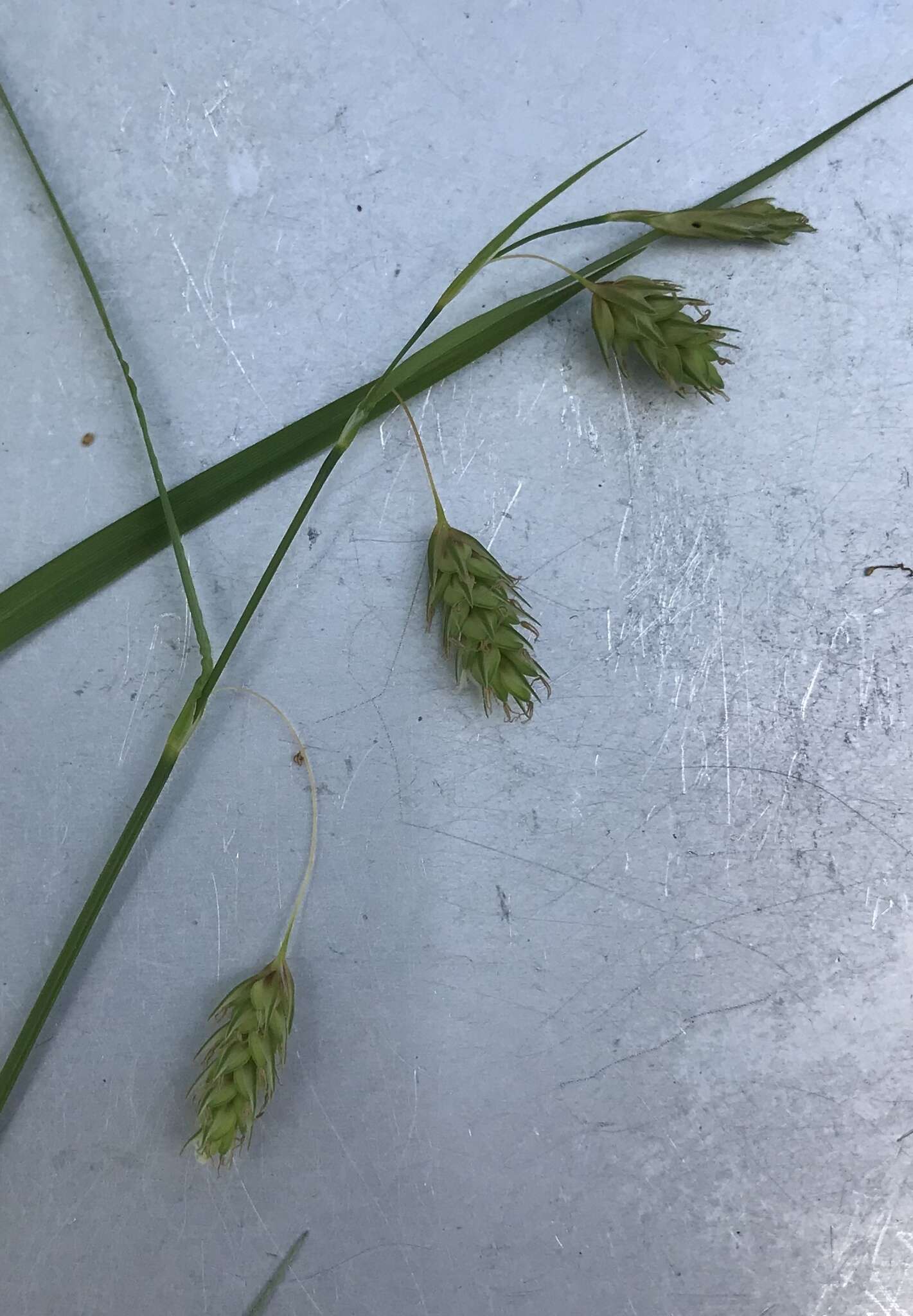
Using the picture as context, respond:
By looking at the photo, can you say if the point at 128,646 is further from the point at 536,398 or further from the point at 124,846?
the point at 536,398

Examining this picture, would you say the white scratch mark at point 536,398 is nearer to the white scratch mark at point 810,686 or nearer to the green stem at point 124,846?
the green stem at point 124,846

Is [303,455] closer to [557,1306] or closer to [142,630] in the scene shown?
[142,630]

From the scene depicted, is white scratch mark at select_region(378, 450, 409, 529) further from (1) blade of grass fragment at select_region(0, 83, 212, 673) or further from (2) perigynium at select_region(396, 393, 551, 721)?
(1) blade of grass fragment at select_region(0, 83, 212, 673)

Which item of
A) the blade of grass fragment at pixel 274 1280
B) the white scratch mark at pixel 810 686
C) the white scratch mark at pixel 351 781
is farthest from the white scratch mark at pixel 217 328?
the blade of grass fragment at pixel 274 1280

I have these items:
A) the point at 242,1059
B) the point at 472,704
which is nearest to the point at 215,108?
the point at 472,704

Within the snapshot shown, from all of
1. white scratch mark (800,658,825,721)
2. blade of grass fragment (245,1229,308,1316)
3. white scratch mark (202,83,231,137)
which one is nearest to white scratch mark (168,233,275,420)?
white scratch mark (202,83,231,137)
